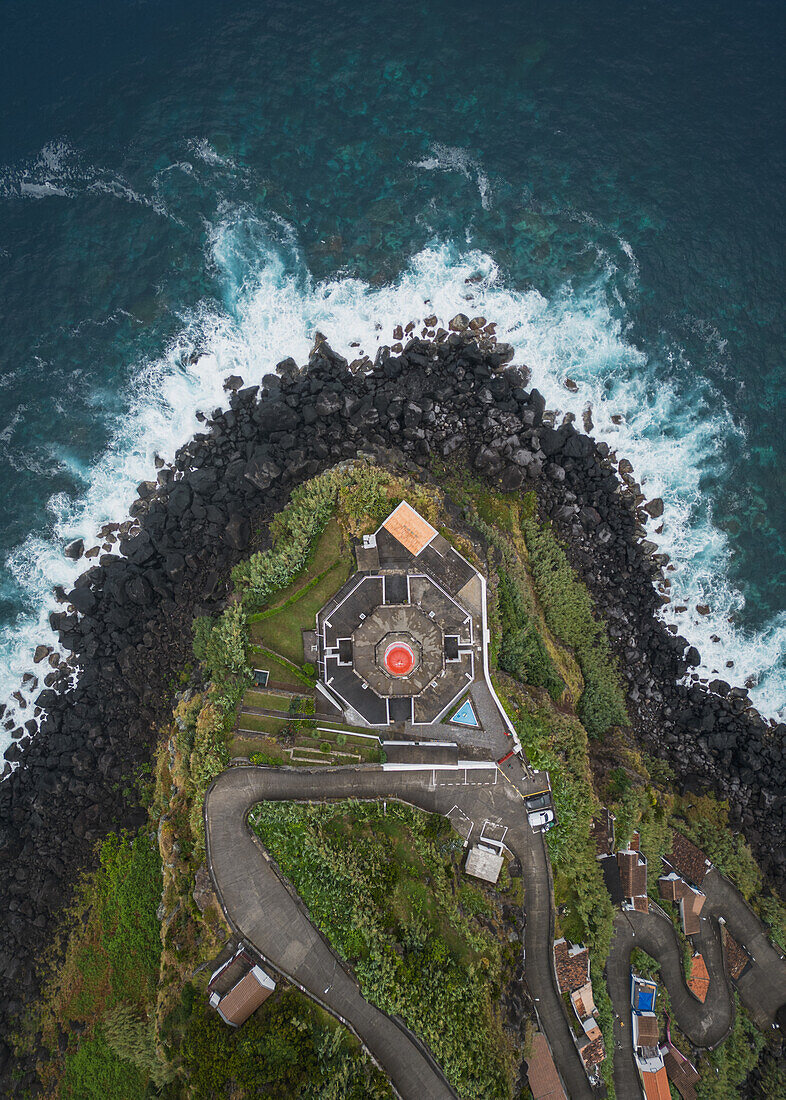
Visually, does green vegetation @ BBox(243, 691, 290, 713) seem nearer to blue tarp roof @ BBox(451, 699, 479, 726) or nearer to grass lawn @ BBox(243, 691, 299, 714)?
grass lawn @ BBox(243, 691, 299, 714)

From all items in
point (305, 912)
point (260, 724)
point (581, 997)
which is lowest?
point (305, 912)

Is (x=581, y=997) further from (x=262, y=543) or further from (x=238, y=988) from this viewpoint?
(x=262, y=543)

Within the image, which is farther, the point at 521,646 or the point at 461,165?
the point at 461,165

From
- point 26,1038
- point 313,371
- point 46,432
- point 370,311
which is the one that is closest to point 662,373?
point 370,311

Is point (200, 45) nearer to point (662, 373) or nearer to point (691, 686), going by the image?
point (662, 373)

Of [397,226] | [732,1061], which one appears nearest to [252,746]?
[732,1061]
